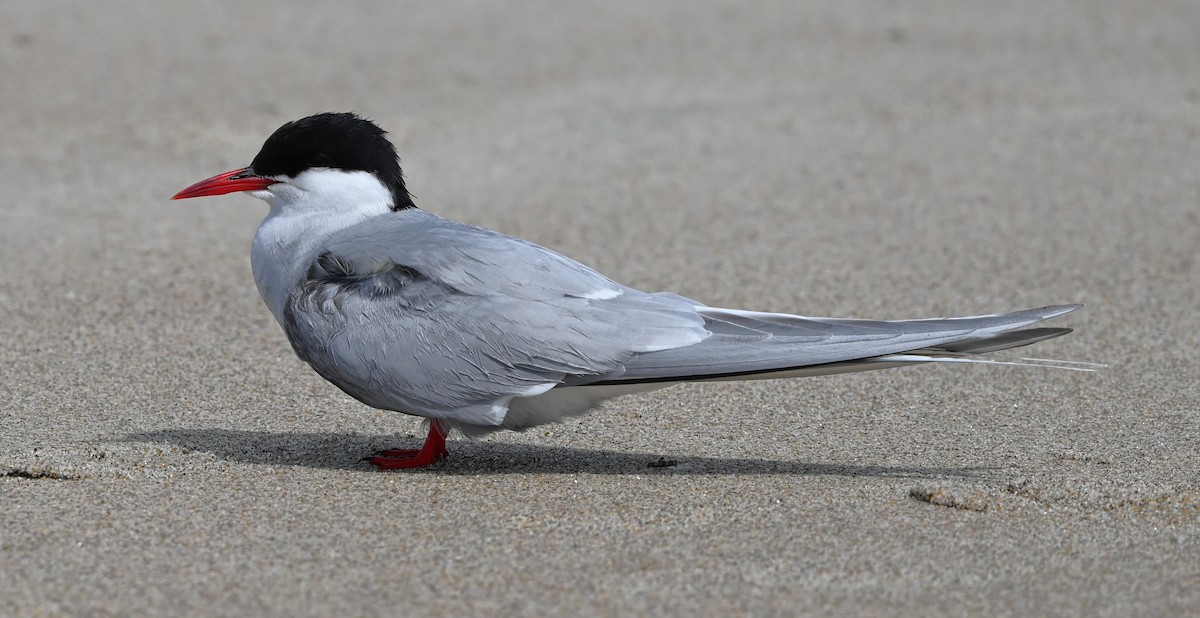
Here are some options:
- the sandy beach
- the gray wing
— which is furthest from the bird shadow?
the gray wing

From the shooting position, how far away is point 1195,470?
3.58 m

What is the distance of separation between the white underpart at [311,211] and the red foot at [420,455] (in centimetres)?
48

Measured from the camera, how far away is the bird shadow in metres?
3.58

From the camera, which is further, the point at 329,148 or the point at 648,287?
the point at 648,287

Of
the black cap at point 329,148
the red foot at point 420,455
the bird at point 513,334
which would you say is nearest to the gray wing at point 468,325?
the bird at point 513,334

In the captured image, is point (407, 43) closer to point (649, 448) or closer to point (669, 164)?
point (669, 164)

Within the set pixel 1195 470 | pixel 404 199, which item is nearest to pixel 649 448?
pixel 404 199

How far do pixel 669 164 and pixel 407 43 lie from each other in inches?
98.2

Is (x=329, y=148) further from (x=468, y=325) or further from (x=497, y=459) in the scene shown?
(x=497, y=459)

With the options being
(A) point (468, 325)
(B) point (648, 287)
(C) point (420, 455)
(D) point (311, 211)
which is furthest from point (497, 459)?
(B) point (648, 287)

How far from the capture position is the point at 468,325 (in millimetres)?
3393

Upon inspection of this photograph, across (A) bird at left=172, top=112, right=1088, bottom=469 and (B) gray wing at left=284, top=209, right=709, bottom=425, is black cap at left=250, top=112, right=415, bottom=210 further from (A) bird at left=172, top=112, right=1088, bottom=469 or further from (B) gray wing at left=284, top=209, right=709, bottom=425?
(B) gray wing at left=284, top=209, right=709, bottom=425

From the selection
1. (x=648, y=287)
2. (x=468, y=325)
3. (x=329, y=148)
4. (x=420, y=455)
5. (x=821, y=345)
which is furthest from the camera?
(x=648, y=287)

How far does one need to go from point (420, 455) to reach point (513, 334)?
18.4 inches
